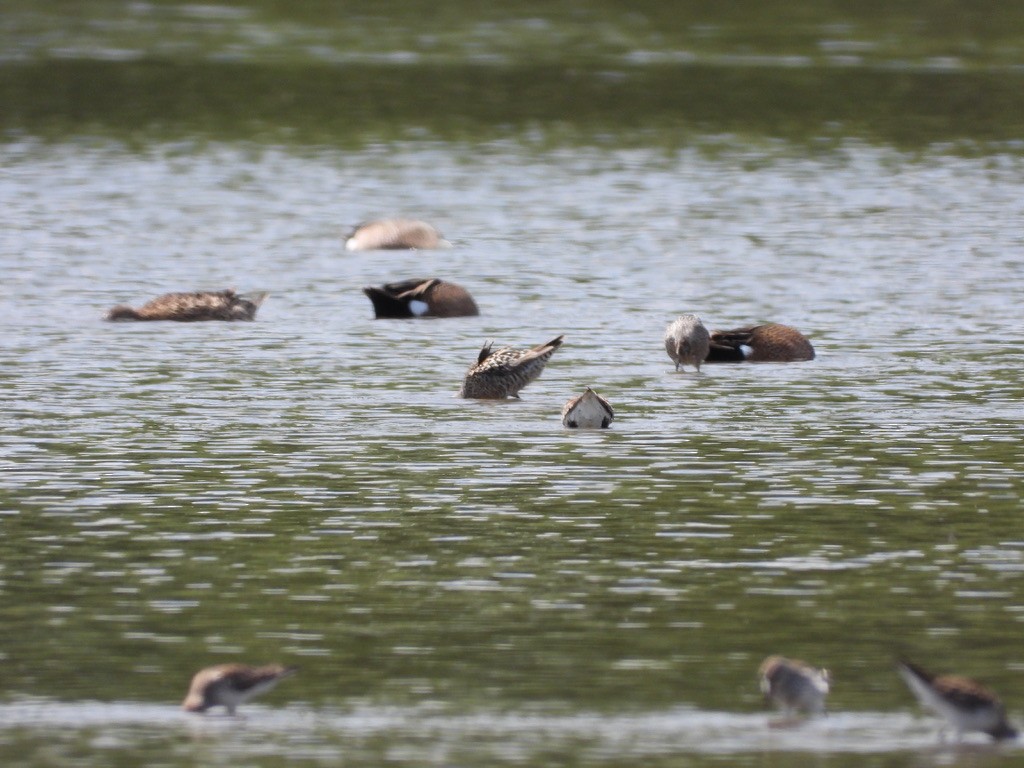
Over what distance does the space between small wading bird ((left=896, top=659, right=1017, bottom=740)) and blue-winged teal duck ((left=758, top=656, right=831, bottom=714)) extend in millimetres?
441

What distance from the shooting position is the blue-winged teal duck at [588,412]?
1719cm

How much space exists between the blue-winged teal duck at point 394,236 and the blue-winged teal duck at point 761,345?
9477 mm

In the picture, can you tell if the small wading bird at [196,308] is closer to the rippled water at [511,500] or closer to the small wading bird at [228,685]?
the rippled water at [511,500]

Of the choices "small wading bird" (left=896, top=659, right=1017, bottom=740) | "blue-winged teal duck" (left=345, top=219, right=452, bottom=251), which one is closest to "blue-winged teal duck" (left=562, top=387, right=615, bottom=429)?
"small wading bird" (left=896, top=659, right=1017, bottom=740)

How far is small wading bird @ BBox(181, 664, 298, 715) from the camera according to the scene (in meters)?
10.3

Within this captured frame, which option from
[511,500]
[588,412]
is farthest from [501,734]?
[588,412]

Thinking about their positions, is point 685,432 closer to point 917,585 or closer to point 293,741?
point 917,585

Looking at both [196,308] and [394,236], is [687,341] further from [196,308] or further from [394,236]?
[394,236]

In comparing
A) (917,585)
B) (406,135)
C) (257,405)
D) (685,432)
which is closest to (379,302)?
(257,405)

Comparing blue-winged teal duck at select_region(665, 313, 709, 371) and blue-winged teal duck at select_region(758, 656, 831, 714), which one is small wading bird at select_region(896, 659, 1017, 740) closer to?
blue-winged teal duck at select_region(758, 656, 831, 714)

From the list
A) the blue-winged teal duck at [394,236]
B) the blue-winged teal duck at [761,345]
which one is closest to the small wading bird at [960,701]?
the blue-winged teal duck at [761,345]

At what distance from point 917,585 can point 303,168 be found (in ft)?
88.6

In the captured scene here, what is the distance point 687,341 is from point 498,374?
207 cm

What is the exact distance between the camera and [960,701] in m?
9.80
